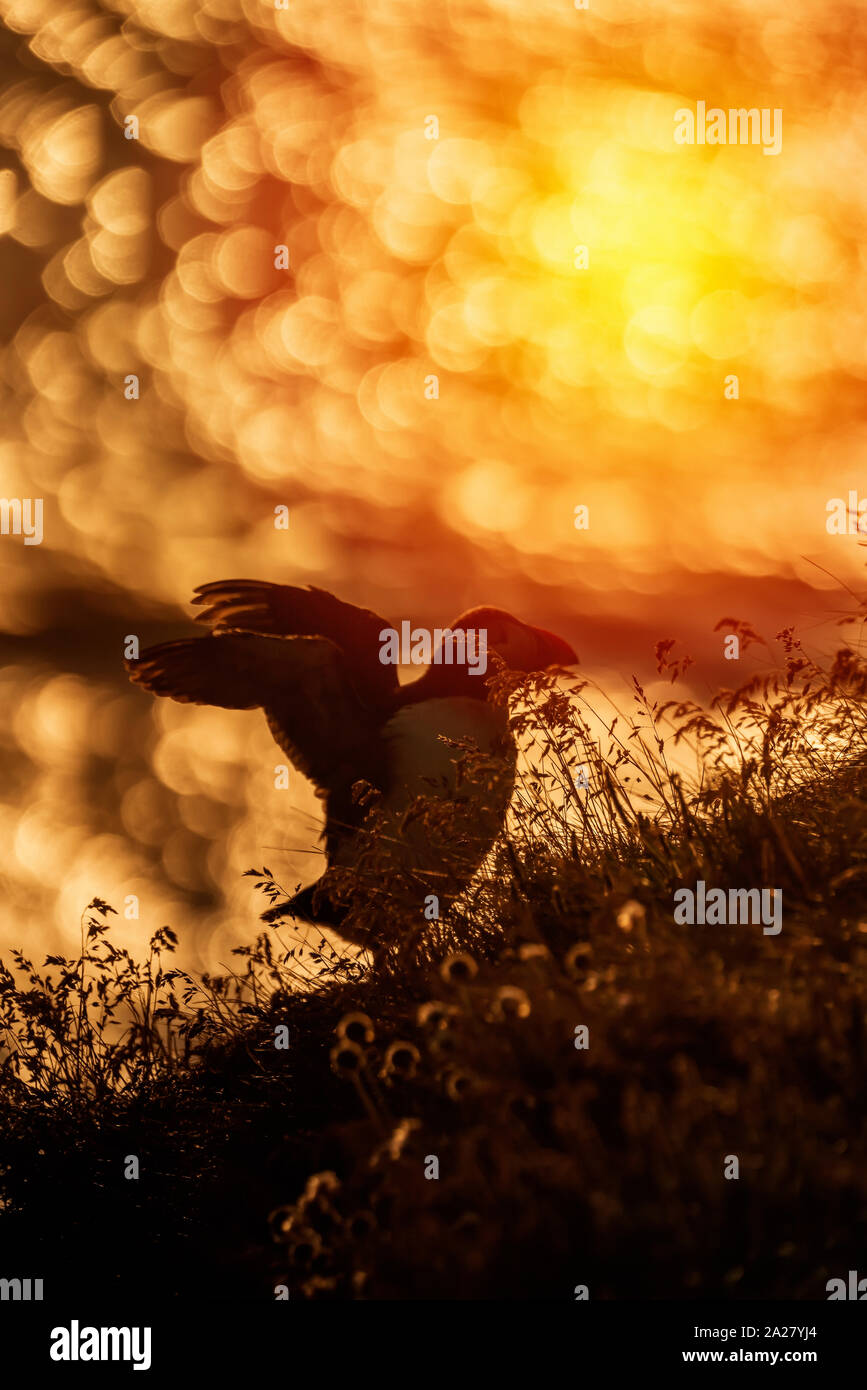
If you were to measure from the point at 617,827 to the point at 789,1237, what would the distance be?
1850 millimetres

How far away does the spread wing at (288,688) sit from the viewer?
5.96 metres

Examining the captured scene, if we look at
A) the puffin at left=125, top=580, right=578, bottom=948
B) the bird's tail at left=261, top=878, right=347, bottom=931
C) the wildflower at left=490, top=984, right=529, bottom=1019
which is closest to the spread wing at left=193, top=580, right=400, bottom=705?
the puffin at left=125, top=580, right=578, bottom=948

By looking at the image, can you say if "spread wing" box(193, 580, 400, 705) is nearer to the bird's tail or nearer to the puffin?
the puffin

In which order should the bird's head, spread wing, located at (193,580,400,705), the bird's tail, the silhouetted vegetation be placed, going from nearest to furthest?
the silhouetted vegetation
the bird's tail
spread wing, located at (193,580,400,705)
the bird's head

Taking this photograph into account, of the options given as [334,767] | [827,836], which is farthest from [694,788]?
[334,767]

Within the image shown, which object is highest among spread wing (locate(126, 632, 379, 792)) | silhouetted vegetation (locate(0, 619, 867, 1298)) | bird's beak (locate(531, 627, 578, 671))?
bird's beak (locate(531, 627, 578, 671))

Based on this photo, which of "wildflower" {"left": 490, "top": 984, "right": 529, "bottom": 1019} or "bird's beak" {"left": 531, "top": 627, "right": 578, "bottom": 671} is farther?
"bird's beak" {"left": 531, "top": 627, "right": 578, "bottom": 671}

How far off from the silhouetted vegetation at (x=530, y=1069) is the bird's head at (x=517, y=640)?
2376 millimetres

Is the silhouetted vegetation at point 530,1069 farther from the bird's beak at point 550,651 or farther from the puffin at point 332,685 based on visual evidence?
the bird's beak at point 550,651

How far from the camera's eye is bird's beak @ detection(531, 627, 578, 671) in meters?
6.52

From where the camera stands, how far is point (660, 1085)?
244cm

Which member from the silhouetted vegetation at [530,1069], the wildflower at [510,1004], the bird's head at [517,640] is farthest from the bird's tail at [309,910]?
the wildflower at [510,1004]

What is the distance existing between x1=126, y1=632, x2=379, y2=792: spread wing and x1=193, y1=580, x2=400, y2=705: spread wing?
0.26 feet
